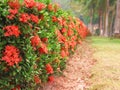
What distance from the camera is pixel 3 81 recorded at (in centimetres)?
630

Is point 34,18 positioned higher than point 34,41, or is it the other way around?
point 34,18

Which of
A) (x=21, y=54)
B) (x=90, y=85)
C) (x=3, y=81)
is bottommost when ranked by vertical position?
(x=90, y=85)

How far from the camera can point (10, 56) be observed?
6.25 m

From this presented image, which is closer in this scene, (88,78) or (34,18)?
(34,18)

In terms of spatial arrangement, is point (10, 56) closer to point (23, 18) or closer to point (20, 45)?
point (20, 45)

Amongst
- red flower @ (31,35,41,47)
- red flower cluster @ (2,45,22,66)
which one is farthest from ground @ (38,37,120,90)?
red flower cluster @ (2,45,22,66)

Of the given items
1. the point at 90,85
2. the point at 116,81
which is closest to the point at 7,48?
the point at 90,85

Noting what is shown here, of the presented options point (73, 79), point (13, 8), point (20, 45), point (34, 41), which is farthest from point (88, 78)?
point (13, 8)

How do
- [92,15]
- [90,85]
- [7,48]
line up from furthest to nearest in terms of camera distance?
[92,15], [90,85], [7,48]

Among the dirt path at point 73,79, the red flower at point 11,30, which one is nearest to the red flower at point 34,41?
the red flower at point 11,30

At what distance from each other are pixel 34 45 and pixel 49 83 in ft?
7.88

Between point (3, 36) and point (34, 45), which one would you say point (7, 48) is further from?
point (34, 45)

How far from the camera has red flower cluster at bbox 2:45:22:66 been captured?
243 inches

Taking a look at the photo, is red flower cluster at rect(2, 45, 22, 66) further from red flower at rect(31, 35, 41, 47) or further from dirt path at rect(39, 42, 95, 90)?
dirt path at rect(39, 42, 95, 90)
